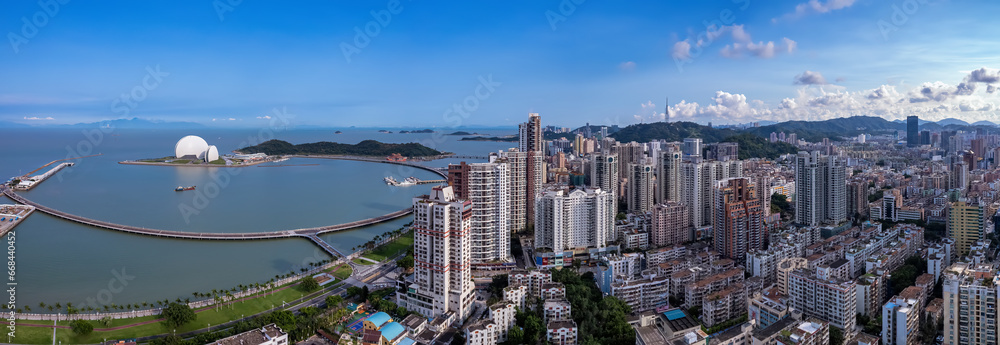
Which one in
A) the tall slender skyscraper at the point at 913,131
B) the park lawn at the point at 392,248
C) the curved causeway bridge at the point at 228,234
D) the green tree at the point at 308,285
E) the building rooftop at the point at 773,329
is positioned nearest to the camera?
the building rooftop at the point at 773,329

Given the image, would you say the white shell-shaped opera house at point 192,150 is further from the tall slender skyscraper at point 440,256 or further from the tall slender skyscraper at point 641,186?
the tall slender skyscraper at point 440,256

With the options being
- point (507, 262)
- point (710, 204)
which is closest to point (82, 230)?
point (507, 262)

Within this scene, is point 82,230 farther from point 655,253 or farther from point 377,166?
point 377,166

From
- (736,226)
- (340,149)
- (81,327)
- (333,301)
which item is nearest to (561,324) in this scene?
(333,301)

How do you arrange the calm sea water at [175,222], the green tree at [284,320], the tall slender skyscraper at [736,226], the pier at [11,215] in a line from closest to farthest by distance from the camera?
the green tree at [284,320] < the calm sea water at [175,222] < the tall slender skyscraper at [736,226] < the pier at [11,215]

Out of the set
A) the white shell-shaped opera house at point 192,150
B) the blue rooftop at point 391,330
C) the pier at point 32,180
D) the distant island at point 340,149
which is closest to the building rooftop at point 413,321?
the blue rooftop at point 391,330

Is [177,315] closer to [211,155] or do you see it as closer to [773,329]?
[773,329]
